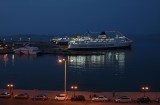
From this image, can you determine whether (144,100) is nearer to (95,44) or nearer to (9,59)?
(9,59)

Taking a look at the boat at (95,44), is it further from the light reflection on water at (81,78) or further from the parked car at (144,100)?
the parked car at (144,100)

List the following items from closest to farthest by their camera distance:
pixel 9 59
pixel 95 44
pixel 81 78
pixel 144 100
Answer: pixel 144 100 → pixel 81 78 → pixel 9 59 → pixel 95 44

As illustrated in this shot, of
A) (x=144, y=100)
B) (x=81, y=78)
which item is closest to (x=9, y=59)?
(x=81, y=78)

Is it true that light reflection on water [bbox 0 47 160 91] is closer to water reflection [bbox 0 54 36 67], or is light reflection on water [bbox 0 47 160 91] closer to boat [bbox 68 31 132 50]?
water reflection [bbox 0 54 36 67]

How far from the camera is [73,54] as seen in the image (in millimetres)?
29953

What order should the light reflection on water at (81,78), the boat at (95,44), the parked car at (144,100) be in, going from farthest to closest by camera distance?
the boat at (95,44)
the light reflection on water at (81,78)
the parked car at (144,100)

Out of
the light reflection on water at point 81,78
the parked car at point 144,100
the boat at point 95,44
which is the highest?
the boat at point 95,44

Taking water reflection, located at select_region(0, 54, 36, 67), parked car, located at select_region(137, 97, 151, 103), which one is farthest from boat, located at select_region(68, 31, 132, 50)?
parked car, located at select_region(137, 97, 151, 103)

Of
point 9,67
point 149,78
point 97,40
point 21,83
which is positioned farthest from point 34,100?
point 97,40

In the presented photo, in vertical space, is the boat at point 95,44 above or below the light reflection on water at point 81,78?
above

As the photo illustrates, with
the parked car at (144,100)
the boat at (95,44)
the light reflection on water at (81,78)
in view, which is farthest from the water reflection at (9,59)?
the parked car at (144,100)

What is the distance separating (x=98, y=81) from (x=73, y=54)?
46.8ft

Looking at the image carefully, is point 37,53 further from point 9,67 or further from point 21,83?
point 21,83

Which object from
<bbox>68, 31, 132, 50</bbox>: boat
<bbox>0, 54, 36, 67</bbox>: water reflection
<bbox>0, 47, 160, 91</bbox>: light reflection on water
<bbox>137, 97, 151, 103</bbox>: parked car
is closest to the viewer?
<bbox>137, 97, 151, 103</bbox>: parked car
